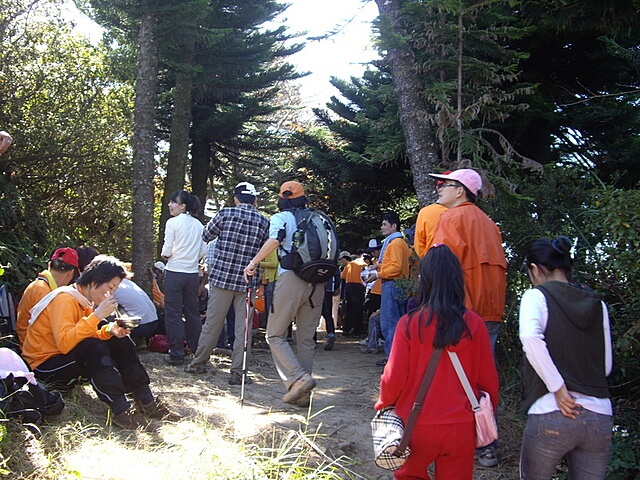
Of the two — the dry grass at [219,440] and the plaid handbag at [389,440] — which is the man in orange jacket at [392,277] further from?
the plaid handbag at [389,440]

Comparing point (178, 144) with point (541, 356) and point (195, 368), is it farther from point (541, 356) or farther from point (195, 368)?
point (541, 356)

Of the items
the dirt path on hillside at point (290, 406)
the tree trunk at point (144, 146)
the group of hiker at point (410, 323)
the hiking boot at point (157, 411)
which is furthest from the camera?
the tree trunk at point (144, 146)

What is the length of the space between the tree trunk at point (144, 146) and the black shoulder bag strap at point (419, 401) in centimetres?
774

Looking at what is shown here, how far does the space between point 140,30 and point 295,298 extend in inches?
252

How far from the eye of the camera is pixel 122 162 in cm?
1123

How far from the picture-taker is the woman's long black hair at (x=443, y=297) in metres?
3.13

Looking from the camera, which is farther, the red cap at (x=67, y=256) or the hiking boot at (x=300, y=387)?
the hiking boot at (x=300, y=387)

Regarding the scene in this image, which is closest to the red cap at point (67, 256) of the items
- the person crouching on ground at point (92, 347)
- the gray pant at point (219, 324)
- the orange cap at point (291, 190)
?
the person crouching on ground at point (92, 347)

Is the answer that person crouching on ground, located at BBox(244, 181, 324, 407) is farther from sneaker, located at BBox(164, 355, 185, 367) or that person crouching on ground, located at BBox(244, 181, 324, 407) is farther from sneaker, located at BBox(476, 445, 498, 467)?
sneaker, located at BBox(164, 355, 185, 367)

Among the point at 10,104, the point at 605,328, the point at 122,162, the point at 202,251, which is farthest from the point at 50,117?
the point at 605,328

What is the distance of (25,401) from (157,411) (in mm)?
1150

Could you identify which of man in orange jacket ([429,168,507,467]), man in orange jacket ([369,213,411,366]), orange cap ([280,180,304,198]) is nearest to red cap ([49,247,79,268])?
orange cap ([280,180,304,198])

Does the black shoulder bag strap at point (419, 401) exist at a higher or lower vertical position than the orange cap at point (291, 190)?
lower

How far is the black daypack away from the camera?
5.88 m
